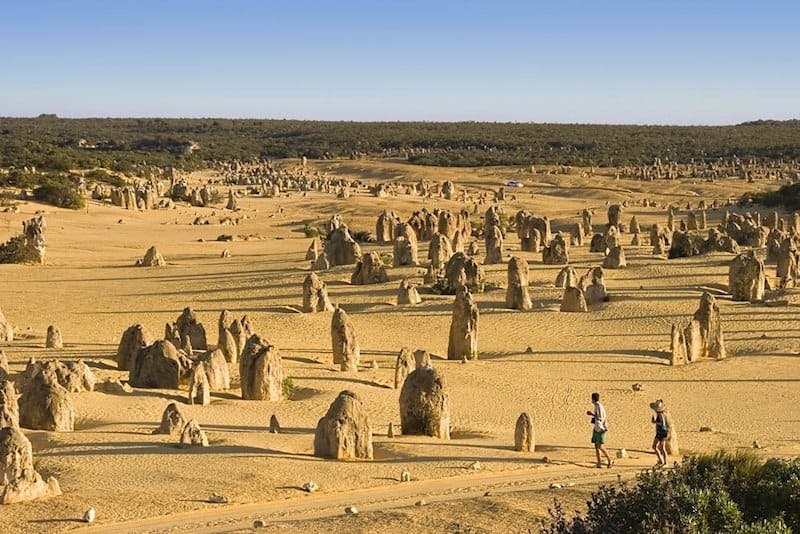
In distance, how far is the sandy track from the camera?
11.6 meters

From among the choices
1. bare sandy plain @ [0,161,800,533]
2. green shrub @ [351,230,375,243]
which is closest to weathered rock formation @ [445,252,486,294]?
bare sandy plain @ [0,161,800,533]

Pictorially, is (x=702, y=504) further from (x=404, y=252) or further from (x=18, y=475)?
(x=404, y=252)

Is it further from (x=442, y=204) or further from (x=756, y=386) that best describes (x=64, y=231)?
(x=756, y=386)

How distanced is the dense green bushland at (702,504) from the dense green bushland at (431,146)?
65.5 metres

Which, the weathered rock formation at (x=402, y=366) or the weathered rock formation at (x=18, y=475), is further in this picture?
the weathered rock formation at (x=402, y=366)

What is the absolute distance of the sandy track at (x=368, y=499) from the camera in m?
11.6

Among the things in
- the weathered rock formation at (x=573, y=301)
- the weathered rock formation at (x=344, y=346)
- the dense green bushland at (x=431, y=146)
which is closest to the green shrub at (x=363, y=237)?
the weathered rock formation at (x=573, y=301)

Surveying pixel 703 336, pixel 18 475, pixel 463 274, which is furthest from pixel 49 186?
pixel 18 475

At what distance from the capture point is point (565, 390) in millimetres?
20922

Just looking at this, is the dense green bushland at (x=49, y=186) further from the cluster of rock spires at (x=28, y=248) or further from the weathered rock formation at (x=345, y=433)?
the weathered rock formation at (x=345, y=433)

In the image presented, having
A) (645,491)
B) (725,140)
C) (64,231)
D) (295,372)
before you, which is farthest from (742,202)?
(725,140)

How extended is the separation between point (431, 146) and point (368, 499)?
112 m

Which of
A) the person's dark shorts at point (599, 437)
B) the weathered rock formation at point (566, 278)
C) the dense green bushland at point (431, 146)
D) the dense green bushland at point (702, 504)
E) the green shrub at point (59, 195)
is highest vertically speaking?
the dense green bushland at point (431, 146)

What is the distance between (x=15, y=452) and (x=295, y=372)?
8.95m
